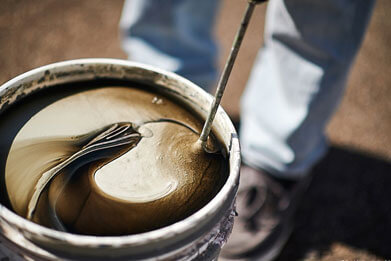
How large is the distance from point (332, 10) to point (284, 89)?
36cm

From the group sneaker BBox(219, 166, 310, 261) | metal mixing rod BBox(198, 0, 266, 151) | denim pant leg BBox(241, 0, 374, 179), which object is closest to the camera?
metal mixing rod BBox(198, 0, 266, 151)

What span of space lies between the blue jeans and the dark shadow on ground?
0.59ft

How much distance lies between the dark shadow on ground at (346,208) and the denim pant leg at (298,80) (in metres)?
0.19

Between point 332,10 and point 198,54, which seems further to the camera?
point 198,54

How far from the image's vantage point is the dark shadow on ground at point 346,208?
1.73 m

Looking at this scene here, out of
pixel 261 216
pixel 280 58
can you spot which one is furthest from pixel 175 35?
pixel 261 216

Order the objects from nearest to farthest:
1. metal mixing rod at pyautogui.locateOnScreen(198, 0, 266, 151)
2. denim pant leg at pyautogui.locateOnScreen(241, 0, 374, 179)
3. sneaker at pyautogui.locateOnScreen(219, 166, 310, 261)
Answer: metal mixing rod at pyautogui.locateOnScreen(198, 0, 266, 151), denim pant leg at pyautogui.locateOnScreen(241, 0, 374, 179), sneaker at pyautogui.locateOnScreen(219, 166, 310, 261)

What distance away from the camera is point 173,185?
0.88 m

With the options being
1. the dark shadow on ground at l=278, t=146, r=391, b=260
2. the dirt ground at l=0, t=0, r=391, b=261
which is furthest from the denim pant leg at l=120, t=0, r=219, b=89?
the dark shadow on ground at l=278, t=146, r=391, b=260

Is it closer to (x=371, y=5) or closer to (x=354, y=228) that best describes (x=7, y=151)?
(x=371, y=5)

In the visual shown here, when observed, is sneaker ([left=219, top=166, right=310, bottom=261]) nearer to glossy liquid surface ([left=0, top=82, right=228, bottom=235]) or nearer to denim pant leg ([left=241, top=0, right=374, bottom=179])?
denim pant leg ([left=241, top=0, right=374, bottom=179])

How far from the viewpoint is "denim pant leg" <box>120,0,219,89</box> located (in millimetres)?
1729

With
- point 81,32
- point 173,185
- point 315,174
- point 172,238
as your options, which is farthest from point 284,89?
point 81,32

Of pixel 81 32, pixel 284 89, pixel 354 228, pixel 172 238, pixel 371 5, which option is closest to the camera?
pixel 172 238
